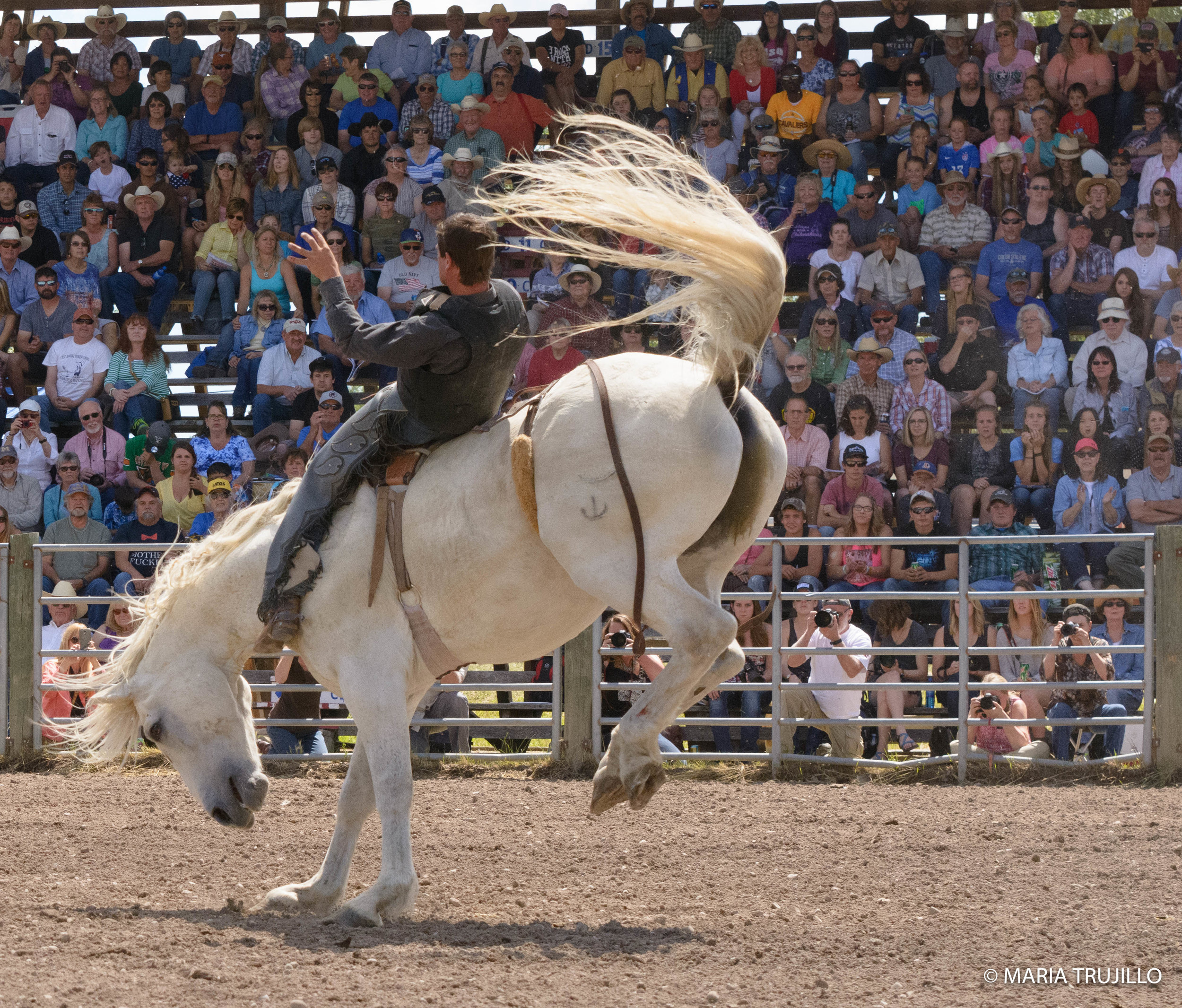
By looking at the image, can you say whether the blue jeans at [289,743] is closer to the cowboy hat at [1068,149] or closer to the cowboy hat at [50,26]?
the cowboy hat at [1068,149]

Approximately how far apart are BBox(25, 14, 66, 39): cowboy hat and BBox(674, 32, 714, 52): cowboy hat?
6829mm

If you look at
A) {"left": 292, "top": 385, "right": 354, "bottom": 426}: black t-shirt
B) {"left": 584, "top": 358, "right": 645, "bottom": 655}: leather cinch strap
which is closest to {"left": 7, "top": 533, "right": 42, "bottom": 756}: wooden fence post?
{"left": 292, "top": 385, "right": 354, "bottom": 426}: black t-shirt

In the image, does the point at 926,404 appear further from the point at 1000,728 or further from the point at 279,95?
the point at 279,95

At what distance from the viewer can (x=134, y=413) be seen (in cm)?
1207

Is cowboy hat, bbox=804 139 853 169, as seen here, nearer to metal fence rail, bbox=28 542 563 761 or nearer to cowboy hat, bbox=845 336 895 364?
cowboy hat, bbox=845 336 895 364

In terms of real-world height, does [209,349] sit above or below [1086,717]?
above

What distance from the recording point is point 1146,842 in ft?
18.9

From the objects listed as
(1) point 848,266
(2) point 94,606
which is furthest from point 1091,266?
(2) point 94,606

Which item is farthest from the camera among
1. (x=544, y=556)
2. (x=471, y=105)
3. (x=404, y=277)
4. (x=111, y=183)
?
(x=111, y=183)

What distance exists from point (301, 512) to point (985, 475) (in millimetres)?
6883

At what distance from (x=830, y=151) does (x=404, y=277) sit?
3939mm

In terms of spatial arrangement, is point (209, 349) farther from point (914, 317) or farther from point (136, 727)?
point (136, 727)

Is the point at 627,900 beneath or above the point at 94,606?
above

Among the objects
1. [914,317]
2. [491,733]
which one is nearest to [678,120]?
[914,317]
